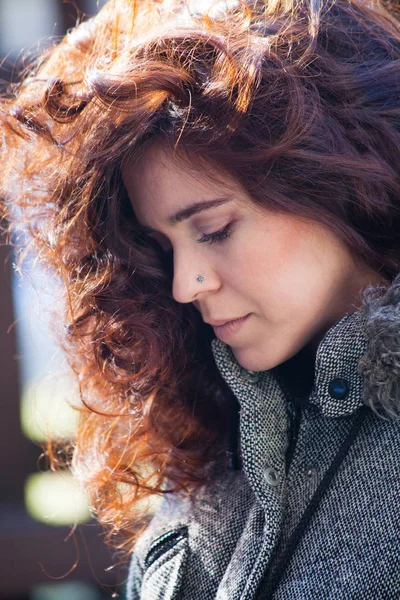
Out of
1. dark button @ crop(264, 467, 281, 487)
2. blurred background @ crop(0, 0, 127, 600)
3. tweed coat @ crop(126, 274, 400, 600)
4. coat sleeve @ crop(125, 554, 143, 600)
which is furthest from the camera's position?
blurred background @ crop(0, 0, 127, 600)

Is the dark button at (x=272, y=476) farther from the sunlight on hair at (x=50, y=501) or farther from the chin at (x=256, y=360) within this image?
the sunlight on hair at (x=50, y=501)

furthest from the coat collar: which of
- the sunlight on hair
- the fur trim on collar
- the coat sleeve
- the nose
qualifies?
the sunlight on hair

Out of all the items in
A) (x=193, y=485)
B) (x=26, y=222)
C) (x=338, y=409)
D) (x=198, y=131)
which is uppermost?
(x=198, y=131)

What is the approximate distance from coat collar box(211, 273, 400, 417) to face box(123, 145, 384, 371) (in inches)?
3.5

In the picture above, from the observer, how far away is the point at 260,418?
4.09ft

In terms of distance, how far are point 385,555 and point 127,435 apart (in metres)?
0.70

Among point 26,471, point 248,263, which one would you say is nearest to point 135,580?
point 248,263

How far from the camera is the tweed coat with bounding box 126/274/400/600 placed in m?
1.03

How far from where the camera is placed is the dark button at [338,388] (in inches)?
44.0

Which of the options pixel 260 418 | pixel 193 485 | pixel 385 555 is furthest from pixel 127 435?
pixel 385 555

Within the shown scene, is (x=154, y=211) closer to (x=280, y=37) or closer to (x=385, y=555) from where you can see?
(x=280, y=37)

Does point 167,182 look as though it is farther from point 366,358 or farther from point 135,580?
point 135,580

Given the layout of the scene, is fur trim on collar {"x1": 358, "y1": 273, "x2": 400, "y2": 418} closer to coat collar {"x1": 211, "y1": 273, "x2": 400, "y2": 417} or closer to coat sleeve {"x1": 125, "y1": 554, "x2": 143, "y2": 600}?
coat collar {"x1": 211, "y1": 273, "x2": 400, "y2": 417}

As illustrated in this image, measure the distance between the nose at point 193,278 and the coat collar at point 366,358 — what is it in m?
0.25
